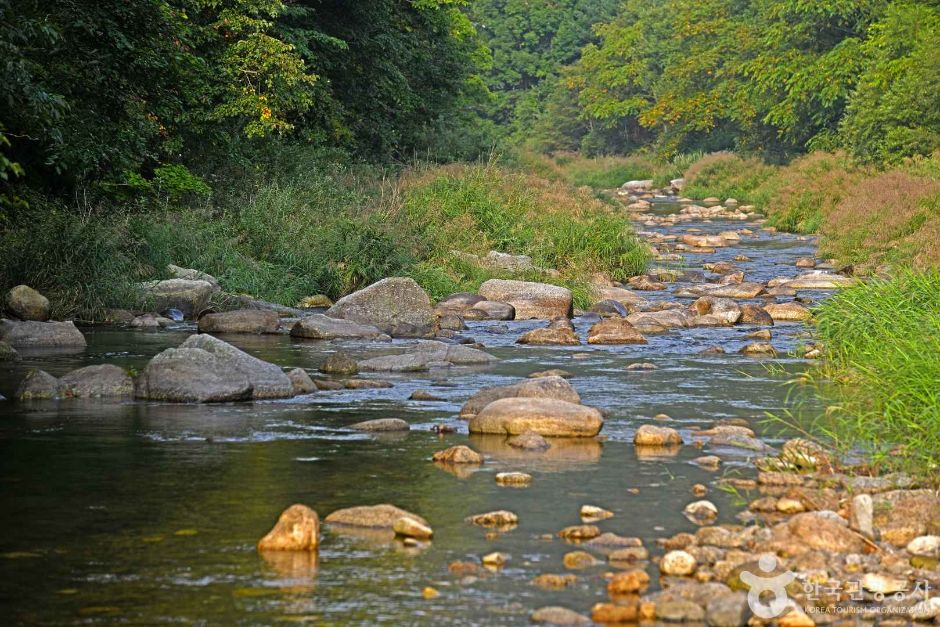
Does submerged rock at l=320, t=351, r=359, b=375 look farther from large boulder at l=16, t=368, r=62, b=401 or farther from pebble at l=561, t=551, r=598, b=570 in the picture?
pebble at l=561, t=551, r=598, b=570

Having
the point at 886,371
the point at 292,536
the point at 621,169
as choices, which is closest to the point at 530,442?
the point at 886,371

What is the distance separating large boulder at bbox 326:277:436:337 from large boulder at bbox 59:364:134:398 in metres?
5.12

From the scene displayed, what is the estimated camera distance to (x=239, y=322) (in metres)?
15.0

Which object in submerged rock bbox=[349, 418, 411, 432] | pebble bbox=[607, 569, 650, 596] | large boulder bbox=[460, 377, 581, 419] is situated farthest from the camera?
large boulder bbox=[460, 377, 581, 419]

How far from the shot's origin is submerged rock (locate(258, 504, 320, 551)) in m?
6.22

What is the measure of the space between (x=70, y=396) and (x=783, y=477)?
19.0ft

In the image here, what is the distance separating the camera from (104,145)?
13648 mm

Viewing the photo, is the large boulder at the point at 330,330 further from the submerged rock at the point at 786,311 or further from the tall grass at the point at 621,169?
the tall grass at the point at 621,169

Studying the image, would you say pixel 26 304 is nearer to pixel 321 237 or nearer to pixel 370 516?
pixel 321 237

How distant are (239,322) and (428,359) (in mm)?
3259

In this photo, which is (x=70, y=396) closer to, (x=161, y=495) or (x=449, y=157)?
(x=161, y=495)

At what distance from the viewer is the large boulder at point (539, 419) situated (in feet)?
29.6

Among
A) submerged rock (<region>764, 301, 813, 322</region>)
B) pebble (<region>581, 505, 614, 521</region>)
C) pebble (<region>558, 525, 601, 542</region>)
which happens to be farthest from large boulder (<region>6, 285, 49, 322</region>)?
pebble (<region>558, 525, 601, 542</region>)

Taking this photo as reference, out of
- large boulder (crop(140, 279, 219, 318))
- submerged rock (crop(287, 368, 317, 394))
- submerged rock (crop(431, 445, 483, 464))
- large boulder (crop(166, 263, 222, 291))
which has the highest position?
large boulder (crop(166, 263, 222, 291))
